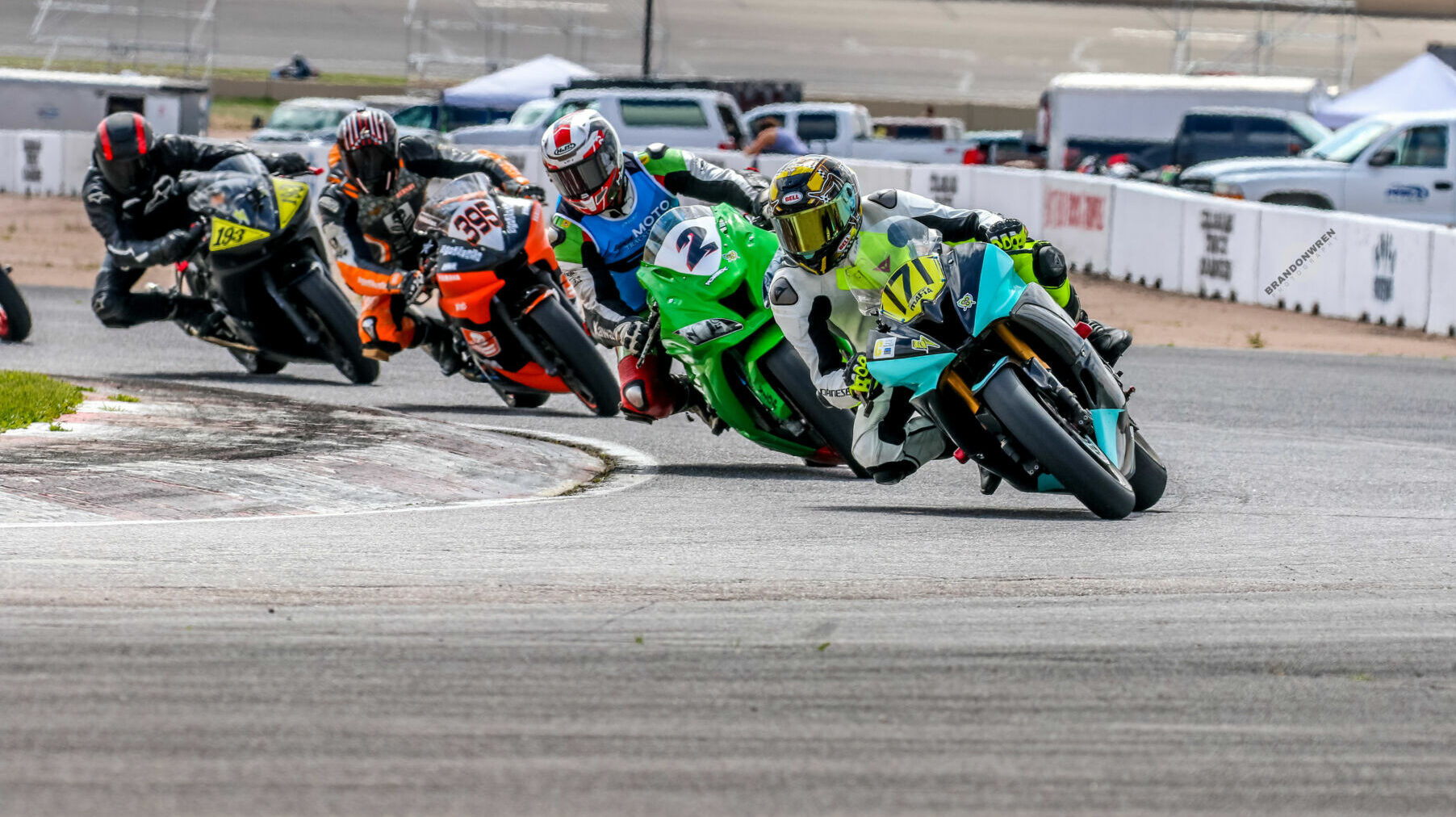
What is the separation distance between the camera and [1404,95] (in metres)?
35.2

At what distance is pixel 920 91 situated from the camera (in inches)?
2329

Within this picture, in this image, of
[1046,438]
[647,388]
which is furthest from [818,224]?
[647,388]

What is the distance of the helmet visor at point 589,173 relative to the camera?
30.2ft

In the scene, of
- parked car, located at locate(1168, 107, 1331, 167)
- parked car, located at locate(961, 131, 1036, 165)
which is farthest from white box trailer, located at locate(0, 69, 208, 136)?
parked car, located at locate(1168, 107, 1331, 167)

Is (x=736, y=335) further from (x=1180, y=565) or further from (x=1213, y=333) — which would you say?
(x=1213, y=333)

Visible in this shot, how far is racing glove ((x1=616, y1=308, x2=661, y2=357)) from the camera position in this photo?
8.92 m

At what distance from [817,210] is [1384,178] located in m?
17.4

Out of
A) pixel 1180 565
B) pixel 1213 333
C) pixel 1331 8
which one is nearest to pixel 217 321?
pixel 1180 565

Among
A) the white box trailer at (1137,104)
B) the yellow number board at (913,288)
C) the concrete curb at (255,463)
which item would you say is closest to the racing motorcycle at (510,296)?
the concrete curb at (255,463)

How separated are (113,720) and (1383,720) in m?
2.70

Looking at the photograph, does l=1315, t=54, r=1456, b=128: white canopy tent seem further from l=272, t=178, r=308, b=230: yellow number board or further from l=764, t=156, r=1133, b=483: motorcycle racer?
l=764, t=156, r=1133, b=483: motorcycle racer

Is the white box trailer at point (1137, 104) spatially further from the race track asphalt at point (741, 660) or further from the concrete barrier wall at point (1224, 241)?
the race track asphalt at point (741, 660)

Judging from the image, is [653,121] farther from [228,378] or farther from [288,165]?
[228,378]

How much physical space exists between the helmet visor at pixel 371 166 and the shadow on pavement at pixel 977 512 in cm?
484
